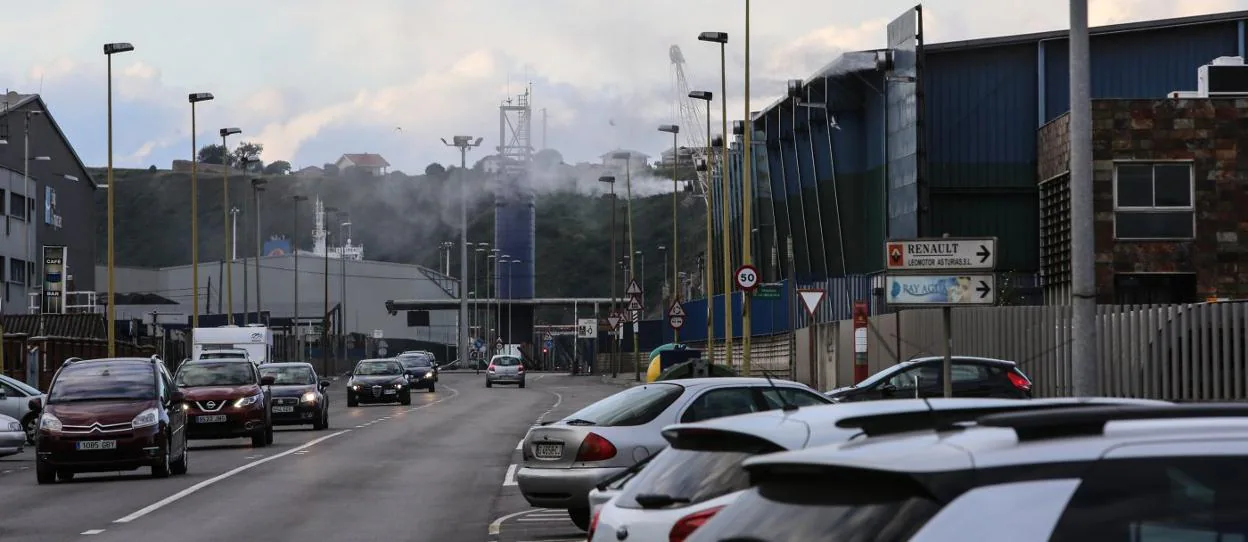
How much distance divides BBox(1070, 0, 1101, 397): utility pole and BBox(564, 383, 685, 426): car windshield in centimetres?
384

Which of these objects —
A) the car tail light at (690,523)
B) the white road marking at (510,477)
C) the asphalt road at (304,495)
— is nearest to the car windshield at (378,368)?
the asphalt road at (304,495)

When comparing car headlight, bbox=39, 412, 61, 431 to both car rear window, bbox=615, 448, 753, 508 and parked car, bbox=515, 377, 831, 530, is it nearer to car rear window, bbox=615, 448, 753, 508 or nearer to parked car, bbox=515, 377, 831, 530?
parked car, bbox=515, 377, 831, 530

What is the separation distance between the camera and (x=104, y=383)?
24.2 meters

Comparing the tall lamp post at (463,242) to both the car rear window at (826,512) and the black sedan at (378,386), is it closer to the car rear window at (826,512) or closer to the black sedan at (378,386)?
the black sedan at (378,386)

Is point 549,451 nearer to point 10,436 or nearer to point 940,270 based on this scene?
point 940,270

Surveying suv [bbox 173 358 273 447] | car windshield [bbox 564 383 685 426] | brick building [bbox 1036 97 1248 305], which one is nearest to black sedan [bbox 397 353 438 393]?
brick building [bbox 1036 97 1248 305]

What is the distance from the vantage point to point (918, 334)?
39.8 meters

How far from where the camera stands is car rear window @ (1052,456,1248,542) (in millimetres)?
3693

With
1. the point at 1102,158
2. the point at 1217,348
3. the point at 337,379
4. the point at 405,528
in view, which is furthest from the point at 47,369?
the point at 337,379

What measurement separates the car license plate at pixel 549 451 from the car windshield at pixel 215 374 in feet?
55.2

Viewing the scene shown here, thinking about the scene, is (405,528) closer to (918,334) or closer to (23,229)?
(918,334)

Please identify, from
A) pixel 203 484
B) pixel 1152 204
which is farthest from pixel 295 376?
pixel 1152 204

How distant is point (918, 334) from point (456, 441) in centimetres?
1229

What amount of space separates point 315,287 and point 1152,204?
373 ft
